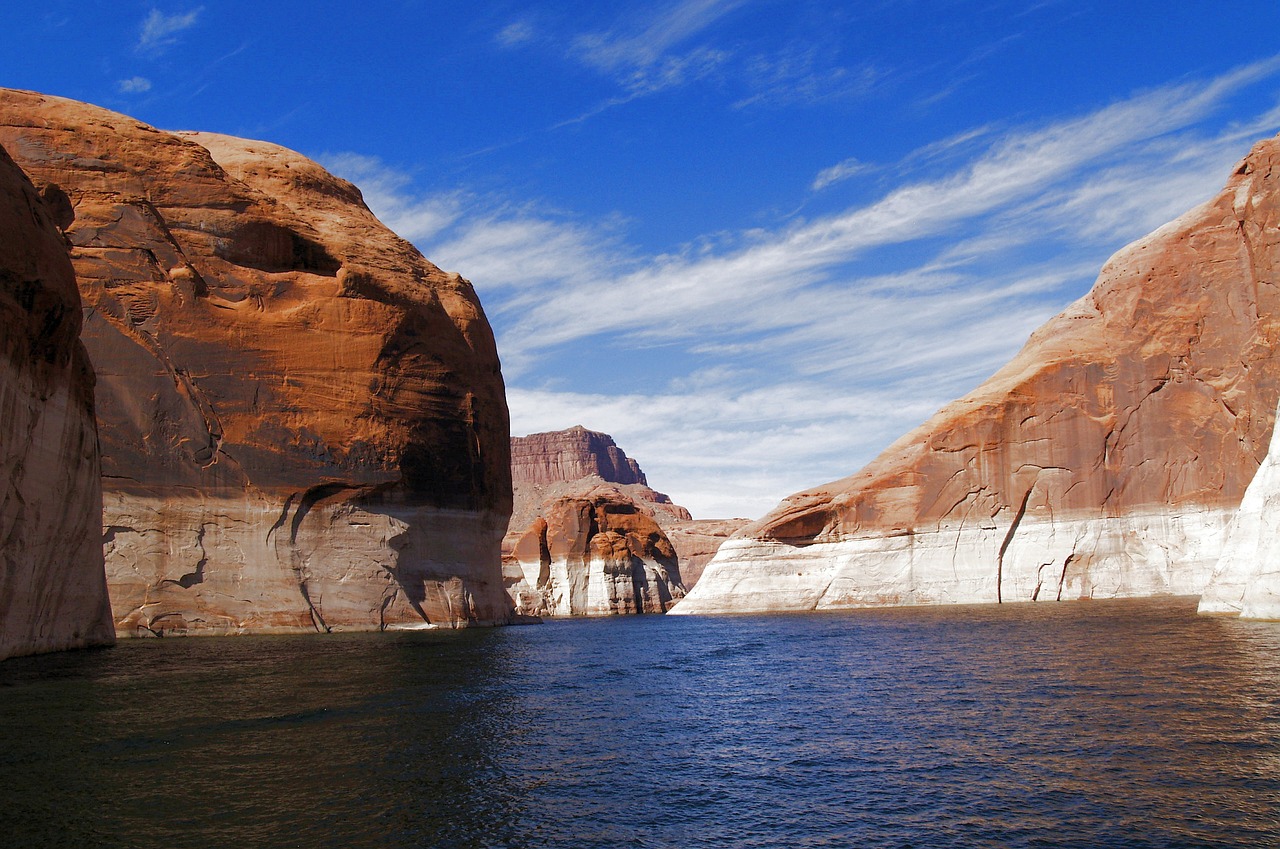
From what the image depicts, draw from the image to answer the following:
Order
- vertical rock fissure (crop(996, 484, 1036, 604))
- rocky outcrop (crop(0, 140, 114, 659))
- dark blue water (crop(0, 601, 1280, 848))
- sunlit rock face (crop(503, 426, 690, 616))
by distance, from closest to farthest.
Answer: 1. dark blue water (crop(0, 601, 1280, 848))
2. rocky outcrop (crop(0, 140, 114, 659))
3. vertical rock fissure (crop(996, 484, 1036, 604))
4. sunlit rock face (crop(503, 426, 690, 616))

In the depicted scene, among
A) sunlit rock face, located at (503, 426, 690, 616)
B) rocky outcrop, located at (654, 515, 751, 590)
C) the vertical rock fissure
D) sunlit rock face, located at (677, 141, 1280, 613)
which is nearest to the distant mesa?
sunlit rock face, located at (503, 426, 690, 616)

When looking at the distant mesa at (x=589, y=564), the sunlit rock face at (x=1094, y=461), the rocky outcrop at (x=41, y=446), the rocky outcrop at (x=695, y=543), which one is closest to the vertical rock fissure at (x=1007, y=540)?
the sunlit rock face at (x=1094, y=461)

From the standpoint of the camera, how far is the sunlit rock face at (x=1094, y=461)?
4647cm

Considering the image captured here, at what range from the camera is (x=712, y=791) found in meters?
11.5

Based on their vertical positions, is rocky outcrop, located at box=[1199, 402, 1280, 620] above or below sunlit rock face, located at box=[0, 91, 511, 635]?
below

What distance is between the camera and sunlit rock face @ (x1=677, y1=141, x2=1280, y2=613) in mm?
46469

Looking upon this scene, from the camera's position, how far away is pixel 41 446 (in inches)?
863

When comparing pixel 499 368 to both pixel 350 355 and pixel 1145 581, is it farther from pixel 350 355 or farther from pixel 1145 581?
pixel 1145 581

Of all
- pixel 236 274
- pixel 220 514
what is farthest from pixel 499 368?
pixel 220 514

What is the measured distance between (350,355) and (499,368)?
41.3 feet

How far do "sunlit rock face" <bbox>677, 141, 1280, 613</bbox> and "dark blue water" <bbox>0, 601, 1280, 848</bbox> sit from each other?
25274mm

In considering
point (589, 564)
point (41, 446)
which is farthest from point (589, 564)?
point (41, 446)

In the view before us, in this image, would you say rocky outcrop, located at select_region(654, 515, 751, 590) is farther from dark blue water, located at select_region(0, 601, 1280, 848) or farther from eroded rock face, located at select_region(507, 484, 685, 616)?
dark blue water, located at select_region(0, 601, 1280, 848)

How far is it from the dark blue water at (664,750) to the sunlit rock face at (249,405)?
11.6m
